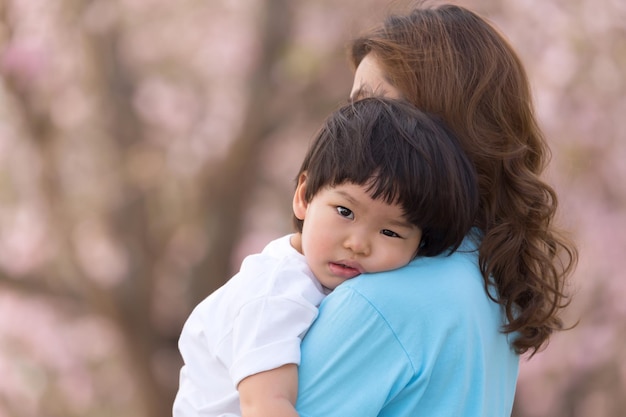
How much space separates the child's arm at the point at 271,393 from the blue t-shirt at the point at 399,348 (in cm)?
3

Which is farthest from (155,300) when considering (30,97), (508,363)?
(508,363)

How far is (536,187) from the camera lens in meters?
1.56

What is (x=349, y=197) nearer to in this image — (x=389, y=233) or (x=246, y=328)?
(x=389, y=233)

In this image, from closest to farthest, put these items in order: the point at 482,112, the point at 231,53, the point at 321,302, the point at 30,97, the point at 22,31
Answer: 1. the point at 321,302
2. the point at 482,112
3. the point at 30,97
4. the point at 22,31
5. the point at 231,53

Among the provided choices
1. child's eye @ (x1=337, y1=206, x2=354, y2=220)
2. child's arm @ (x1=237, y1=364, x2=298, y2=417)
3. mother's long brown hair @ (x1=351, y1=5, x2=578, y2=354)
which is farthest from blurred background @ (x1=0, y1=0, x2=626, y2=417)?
child's arm @ (x1=237, y1=364, x2=298, y2=417)

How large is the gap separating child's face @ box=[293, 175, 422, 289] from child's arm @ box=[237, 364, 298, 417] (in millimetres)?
166

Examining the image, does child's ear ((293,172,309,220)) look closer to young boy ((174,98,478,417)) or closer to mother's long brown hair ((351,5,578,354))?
young boy ((174,98,478,417))

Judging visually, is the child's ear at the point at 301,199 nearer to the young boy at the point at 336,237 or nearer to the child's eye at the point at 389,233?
the young boy at the point at 336,237

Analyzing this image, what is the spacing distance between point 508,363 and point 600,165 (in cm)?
310

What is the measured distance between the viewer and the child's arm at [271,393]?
1279 mm

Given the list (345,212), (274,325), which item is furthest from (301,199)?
(274,325)

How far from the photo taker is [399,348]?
133cm

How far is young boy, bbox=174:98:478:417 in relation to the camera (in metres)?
1.32

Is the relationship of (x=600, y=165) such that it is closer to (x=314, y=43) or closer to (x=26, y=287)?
(x=314, y=43)
